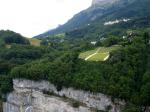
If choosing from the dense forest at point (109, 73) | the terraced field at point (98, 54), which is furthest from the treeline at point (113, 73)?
the terraced field at point (98, 54)

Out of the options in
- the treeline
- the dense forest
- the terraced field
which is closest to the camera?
the dense forest

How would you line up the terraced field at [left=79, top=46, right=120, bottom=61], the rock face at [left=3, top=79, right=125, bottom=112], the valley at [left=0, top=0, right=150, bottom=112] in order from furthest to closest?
the terraced field at [left=79, top=46, right=120, bottom=61] < the rock face at [left=3, top=79, right=125, bottom=112] < the valley at [left=0, top=0, right=150, bottom=112]

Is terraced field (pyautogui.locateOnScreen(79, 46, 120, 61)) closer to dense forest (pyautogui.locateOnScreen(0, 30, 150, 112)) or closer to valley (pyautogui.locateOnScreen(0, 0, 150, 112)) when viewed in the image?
valley (pyautogui.locateOnScreen(0, 0, 150, 112))

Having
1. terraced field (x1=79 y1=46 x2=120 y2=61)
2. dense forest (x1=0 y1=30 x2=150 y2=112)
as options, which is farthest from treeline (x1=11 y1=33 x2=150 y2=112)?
terraced field (x1=79 y1=46 x2=120 y2=61)

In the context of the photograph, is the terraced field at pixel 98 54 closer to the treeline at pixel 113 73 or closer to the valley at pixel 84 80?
the valley at pixel 84 80

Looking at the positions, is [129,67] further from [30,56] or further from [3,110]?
[30,56]
